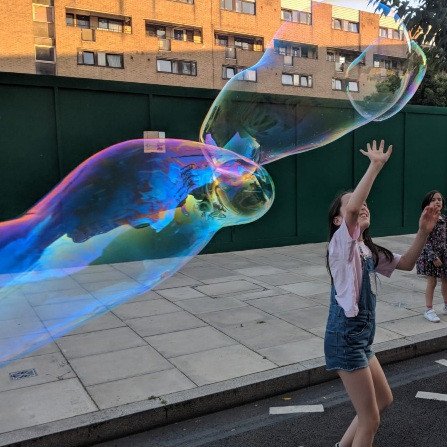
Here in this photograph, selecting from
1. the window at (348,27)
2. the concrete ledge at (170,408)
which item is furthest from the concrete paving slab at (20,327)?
the window at (348,27)

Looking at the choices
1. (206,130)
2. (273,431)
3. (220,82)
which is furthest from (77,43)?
(273,431)

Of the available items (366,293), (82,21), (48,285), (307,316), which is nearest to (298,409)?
(366,293)

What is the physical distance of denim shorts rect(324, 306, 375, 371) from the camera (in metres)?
2.65

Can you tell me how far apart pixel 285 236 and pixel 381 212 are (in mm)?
3013

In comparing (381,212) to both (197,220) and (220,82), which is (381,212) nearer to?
(197,220)

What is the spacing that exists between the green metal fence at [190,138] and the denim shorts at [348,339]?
768 cm

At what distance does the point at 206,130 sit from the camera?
494cm

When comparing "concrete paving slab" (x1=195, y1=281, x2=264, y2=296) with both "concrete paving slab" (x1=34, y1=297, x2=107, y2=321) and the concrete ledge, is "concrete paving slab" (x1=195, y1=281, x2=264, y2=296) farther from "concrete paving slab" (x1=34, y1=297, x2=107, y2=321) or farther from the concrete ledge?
the concrete ledge

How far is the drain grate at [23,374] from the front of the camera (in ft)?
14.3

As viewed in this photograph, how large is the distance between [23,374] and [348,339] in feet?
10.1

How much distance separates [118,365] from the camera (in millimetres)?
4586

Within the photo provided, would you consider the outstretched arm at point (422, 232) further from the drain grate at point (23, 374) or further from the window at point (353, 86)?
the drain grate at point (23, 374)

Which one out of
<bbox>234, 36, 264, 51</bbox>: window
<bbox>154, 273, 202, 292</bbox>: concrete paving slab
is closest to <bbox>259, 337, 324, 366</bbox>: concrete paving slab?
<bbox>154, 273, 202, 292</bbox>: concrete paving slab

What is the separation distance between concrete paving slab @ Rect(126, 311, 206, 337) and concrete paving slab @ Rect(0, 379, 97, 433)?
4.59 ft
